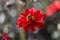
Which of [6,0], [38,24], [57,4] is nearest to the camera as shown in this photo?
[38,24]

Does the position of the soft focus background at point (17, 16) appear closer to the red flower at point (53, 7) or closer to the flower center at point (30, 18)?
the red flower at point (53, 7)

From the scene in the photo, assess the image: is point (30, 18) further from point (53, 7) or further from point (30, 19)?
point (53, 7)

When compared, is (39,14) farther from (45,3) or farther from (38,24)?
(45,3)

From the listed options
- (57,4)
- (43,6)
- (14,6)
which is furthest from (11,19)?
(57,4)

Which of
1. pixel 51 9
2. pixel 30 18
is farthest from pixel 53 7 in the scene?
pixel 30 18

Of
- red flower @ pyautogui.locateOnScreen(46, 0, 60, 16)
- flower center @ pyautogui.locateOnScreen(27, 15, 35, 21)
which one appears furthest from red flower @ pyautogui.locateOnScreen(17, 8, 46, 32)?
red flower @ pyautogui.locateOnScreen(46, 0, 60, 16)
